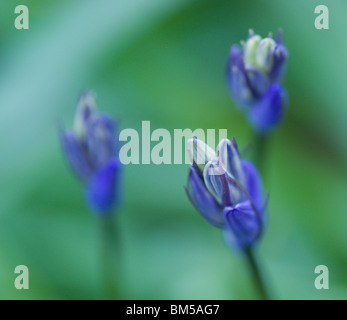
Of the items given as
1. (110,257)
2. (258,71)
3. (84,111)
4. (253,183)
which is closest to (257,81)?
(258,71)

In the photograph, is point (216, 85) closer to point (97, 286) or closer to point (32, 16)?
point (32, 16)

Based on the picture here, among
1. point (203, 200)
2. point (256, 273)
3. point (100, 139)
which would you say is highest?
point (100, 139)

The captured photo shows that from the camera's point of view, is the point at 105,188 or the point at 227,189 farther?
the point at 105,188

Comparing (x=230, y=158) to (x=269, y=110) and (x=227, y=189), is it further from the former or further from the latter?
(x=269, y=110)

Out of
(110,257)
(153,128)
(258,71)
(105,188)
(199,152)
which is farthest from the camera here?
(153,128)

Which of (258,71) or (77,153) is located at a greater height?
(258,71)

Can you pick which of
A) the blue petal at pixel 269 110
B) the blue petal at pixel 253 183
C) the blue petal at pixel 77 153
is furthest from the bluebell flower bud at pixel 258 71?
the blue petal at pixel 77 153

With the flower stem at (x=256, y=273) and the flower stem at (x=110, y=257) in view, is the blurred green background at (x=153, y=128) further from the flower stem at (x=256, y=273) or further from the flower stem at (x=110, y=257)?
the flower stem at (x=256, y=273)
